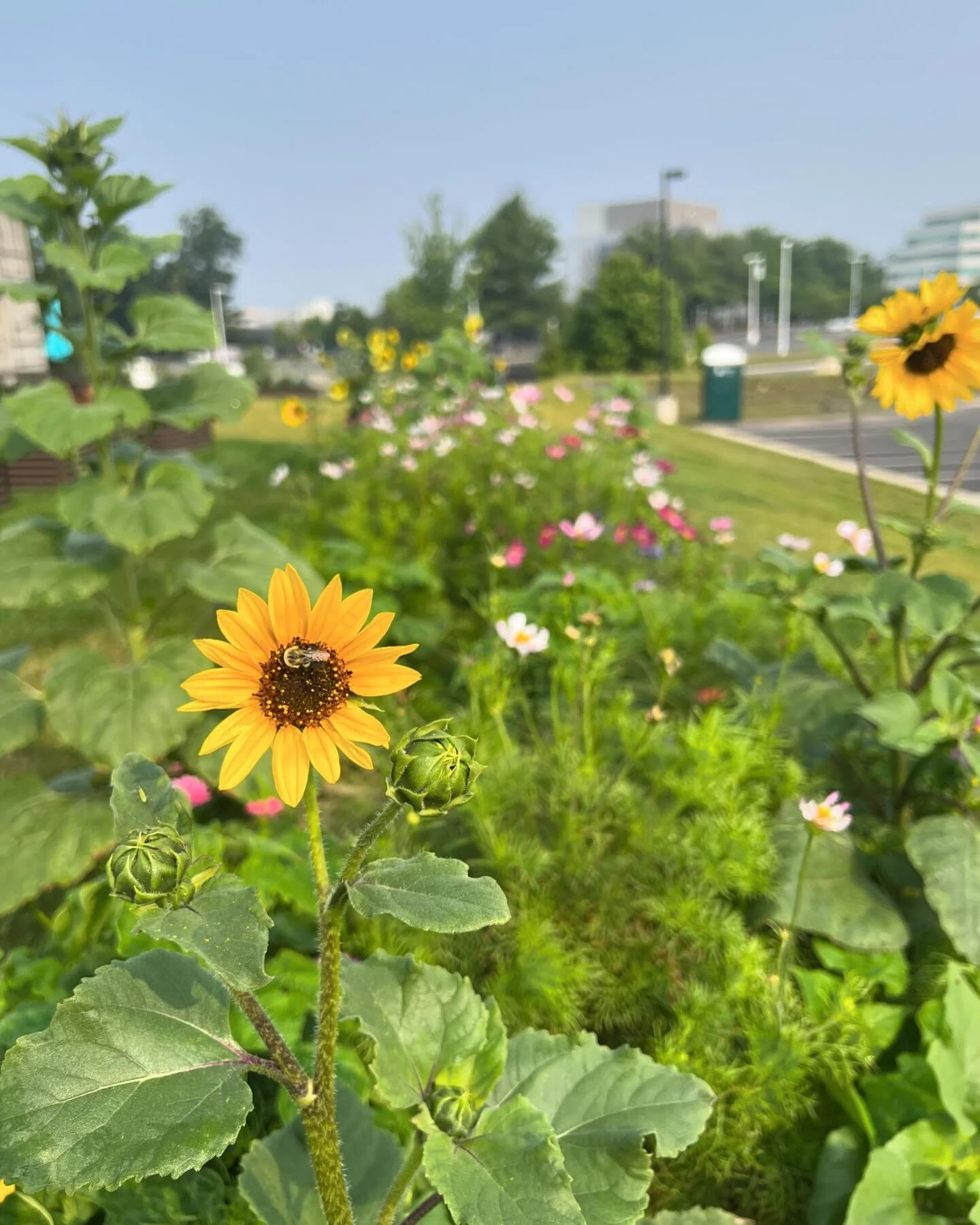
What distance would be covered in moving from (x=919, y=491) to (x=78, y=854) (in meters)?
2.64

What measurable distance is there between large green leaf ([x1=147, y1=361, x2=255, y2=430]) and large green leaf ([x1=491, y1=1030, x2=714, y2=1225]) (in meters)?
1.62

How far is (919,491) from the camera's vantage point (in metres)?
2.67

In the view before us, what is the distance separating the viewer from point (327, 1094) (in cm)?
74

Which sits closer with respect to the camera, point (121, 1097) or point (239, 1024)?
point (121, 1097)

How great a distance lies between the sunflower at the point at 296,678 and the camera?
0.65m

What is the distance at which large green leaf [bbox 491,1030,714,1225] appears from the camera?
0.81 m

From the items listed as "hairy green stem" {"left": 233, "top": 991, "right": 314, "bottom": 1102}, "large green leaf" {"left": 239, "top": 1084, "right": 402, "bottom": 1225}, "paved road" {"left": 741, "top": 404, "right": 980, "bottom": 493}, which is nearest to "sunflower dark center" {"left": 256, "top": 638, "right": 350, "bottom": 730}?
"hairy green stem" {"left": 233, "top": 991, "right": 314, "bottom": 1102}

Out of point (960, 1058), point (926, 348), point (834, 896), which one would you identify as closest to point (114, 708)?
point (834, 896)

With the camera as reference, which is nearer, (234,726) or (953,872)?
(234,726)

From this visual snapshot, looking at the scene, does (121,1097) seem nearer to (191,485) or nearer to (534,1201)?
(534,1201)

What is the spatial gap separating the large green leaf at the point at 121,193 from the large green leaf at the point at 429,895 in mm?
1841

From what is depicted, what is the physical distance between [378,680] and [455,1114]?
1.36 ft

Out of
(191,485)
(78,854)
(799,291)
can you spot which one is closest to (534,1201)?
(78,854)

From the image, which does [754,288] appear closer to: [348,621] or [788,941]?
[788,941]
